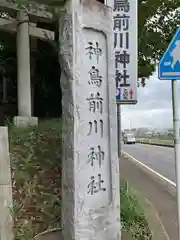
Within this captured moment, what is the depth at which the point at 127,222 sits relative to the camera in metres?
5.09

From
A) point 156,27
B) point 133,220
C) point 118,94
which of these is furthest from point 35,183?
point 156,27

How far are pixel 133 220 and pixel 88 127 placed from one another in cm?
178

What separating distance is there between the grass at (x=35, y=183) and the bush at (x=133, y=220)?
94 cm

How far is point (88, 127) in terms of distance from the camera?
13.3 ft

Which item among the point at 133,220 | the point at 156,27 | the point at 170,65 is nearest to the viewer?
the point at 170,65

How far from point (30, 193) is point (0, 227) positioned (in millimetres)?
635

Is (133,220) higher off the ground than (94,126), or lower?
lower

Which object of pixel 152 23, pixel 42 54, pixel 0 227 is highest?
pixel 152 23

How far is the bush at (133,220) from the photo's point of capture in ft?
16.4

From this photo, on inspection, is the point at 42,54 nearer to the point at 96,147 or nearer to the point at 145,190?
the point at 145,190

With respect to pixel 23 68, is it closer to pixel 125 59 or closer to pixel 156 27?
pixel 125 59

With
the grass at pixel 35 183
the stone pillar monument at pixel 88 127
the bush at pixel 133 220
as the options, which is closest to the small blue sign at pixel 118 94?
the grass at pixel 35 183

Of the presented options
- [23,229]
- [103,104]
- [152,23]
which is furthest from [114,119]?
[152,23]

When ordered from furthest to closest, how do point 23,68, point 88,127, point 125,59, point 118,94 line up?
point 23,68 < point 118,94 < point 125,59 < point 88,127
